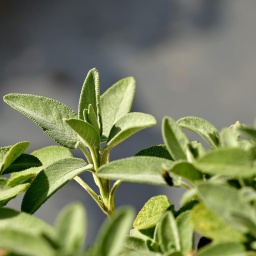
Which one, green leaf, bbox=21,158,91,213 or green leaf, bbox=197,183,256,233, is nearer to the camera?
green leaf, bbox=197,183,256,233

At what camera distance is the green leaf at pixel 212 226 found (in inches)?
13.4

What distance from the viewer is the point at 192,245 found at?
0.38 m

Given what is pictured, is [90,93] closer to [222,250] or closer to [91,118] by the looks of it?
[91,118]

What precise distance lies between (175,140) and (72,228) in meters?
0.14

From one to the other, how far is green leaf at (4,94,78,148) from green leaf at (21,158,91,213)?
0.03m

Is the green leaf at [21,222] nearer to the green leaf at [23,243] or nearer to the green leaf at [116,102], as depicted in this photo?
the green leaf at [23,243]

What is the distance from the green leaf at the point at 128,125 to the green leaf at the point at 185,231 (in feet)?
0.33

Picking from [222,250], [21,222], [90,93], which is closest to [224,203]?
[222,250]

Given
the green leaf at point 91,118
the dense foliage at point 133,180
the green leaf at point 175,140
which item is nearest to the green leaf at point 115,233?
the dense foliage at point 133,180

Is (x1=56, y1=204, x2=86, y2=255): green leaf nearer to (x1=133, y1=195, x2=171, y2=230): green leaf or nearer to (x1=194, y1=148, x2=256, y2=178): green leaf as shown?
(x1=194, y1=148, x2=256, y2=178): green leaf

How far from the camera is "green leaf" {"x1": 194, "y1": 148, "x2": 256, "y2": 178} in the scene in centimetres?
35

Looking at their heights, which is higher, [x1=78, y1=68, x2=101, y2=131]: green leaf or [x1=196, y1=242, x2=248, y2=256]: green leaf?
[x1=78, y1=68, x2=101, y2=131]: green leaf

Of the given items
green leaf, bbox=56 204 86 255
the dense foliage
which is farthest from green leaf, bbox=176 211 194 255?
green leaf, bbox=56 204 86 255

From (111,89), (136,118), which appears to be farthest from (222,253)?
(111,89)
